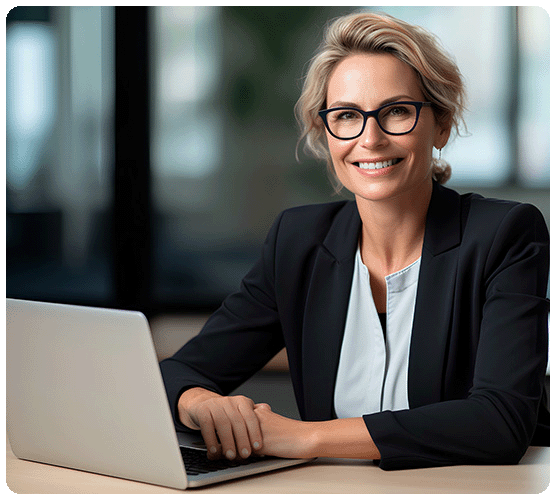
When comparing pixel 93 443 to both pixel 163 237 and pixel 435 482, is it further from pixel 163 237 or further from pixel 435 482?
pixel 163 237

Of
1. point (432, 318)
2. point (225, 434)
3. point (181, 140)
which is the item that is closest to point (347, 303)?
point (432, 318)

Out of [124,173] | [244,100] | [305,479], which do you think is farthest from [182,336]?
[305,479]

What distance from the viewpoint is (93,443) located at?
1.02m

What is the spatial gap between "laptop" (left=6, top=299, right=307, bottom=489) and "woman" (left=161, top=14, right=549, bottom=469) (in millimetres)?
211

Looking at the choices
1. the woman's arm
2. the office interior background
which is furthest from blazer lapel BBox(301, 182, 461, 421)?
the office interior background

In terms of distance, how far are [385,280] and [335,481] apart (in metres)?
0.64

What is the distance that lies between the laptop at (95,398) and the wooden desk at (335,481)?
18 mm

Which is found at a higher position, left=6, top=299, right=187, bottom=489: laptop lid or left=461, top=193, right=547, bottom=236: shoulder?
left=461, top=193, right=547, bottom=236: shoulder

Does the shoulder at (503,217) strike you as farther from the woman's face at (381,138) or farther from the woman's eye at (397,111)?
the woman's eye at (397,111)

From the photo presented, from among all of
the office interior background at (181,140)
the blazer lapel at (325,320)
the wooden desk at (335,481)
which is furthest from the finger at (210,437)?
the office interior background at (181,140)

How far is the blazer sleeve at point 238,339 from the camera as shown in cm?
154

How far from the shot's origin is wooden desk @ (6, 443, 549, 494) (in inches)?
38.0

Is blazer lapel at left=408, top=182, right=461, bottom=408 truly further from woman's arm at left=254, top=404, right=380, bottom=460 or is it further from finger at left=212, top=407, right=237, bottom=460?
finger at left=212, top=407, right=237, bottom=460

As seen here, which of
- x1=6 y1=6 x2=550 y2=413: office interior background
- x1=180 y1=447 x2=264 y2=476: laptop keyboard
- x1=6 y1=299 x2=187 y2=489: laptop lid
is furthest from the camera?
x1=6 y1=6 x2=550 y2=413: office interior background
